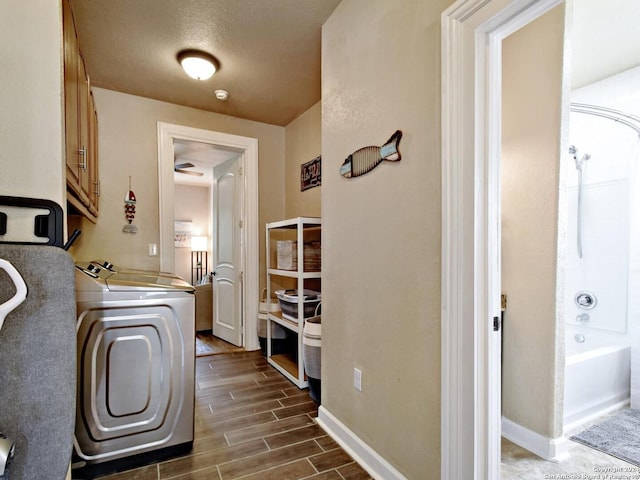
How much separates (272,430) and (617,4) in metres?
3.20

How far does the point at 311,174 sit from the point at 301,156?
0.36 m

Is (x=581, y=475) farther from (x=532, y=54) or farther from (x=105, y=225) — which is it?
(x=105, y=225)

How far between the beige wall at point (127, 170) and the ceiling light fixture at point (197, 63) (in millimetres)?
890

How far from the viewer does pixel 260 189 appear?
3.61 m

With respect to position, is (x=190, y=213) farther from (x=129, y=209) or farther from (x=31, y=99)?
(x=31, y=99)

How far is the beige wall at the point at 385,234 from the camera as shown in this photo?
4.32 feet

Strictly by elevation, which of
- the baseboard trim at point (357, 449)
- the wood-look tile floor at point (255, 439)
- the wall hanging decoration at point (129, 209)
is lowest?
the wood-look tile floor at point (255, 439)

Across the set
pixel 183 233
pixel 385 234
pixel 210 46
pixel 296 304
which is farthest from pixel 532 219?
pixel 183 233

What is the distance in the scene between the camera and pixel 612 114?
97.3 inches

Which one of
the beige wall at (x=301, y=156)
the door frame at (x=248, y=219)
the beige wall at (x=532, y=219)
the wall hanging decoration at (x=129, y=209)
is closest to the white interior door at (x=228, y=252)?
the door frame at (x=248, y=219)

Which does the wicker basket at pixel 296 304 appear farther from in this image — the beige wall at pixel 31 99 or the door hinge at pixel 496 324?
the beige wall at pixel 31 99

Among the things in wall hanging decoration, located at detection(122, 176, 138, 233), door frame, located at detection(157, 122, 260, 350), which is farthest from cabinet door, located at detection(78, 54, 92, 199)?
door frame, located at detection(157, 122, 260, 350)

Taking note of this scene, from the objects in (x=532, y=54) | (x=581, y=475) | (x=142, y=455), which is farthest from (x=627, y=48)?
(x=142, y=455)

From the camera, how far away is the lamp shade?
21.9 feet
